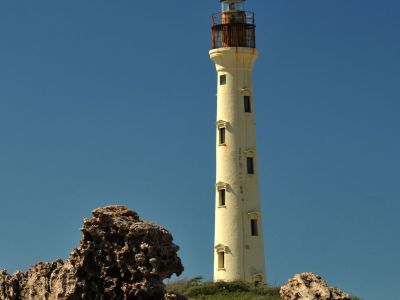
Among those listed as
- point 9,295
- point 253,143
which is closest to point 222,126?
point 253,143

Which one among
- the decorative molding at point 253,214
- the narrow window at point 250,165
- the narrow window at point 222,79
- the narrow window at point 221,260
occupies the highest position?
the narrow window at point 222,79

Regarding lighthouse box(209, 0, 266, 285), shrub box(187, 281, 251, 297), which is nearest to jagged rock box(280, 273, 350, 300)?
shrub box(187, 281, 251, 297)

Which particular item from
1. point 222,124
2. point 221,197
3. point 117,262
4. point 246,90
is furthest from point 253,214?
point 117,262

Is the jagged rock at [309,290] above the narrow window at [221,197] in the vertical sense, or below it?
below

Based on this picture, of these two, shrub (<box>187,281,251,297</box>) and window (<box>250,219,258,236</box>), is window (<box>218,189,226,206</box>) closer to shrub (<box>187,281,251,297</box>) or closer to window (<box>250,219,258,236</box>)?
window (<box>250,219,258,236</box>)

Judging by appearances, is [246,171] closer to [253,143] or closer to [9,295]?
[253,143]

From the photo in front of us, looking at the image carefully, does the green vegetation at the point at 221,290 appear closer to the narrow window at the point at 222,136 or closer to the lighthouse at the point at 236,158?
the lighthouse at the point at 236,158

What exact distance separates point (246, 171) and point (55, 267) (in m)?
31.0

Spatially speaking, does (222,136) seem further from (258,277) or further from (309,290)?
(309,290)

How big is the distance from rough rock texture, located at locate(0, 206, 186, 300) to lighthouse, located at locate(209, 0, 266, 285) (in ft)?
Answer: 97.4

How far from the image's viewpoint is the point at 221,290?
151 feet

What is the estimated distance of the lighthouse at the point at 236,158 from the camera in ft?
169

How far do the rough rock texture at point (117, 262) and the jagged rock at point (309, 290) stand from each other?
6744 mm

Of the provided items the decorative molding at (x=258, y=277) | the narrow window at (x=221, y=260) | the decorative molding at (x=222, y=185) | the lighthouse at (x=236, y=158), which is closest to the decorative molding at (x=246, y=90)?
the lighthouse at (x=236, y=158)
